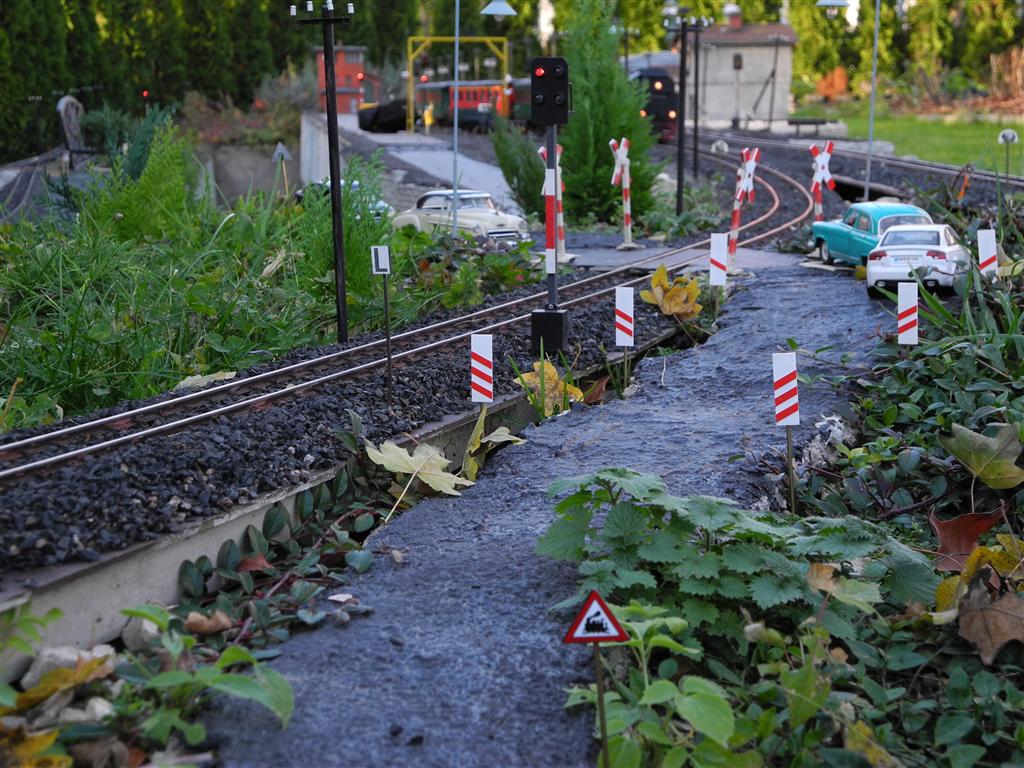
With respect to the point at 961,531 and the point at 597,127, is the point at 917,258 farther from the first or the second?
the point at 597,127

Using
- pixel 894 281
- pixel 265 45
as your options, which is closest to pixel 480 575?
pixel 894 281

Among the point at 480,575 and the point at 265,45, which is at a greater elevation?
the point at 265,45

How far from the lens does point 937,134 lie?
41.3m

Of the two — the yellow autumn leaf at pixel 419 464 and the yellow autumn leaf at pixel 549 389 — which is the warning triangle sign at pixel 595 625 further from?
the yellow autumn leaf at pixel 549 389

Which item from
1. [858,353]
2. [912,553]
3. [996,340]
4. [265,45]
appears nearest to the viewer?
[912,553]

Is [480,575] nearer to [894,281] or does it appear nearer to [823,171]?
[894,281]

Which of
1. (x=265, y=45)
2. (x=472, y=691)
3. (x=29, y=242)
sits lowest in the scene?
(x=472, y=691)

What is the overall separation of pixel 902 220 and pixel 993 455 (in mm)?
7380

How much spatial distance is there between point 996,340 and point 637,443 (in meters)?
3.22

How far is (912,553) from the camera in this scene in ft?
21.8

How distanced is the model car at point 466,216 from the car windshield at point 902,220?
517 cm

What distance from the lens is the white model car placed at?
12.7 m

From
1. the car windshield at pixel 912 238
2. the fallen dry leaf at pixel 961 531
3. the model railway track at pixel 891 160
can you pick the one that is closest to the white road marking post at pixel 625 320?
the fallen dry leaf at pixel 961 531

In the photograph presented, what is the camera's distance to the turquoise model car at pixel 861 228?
48.4ft
